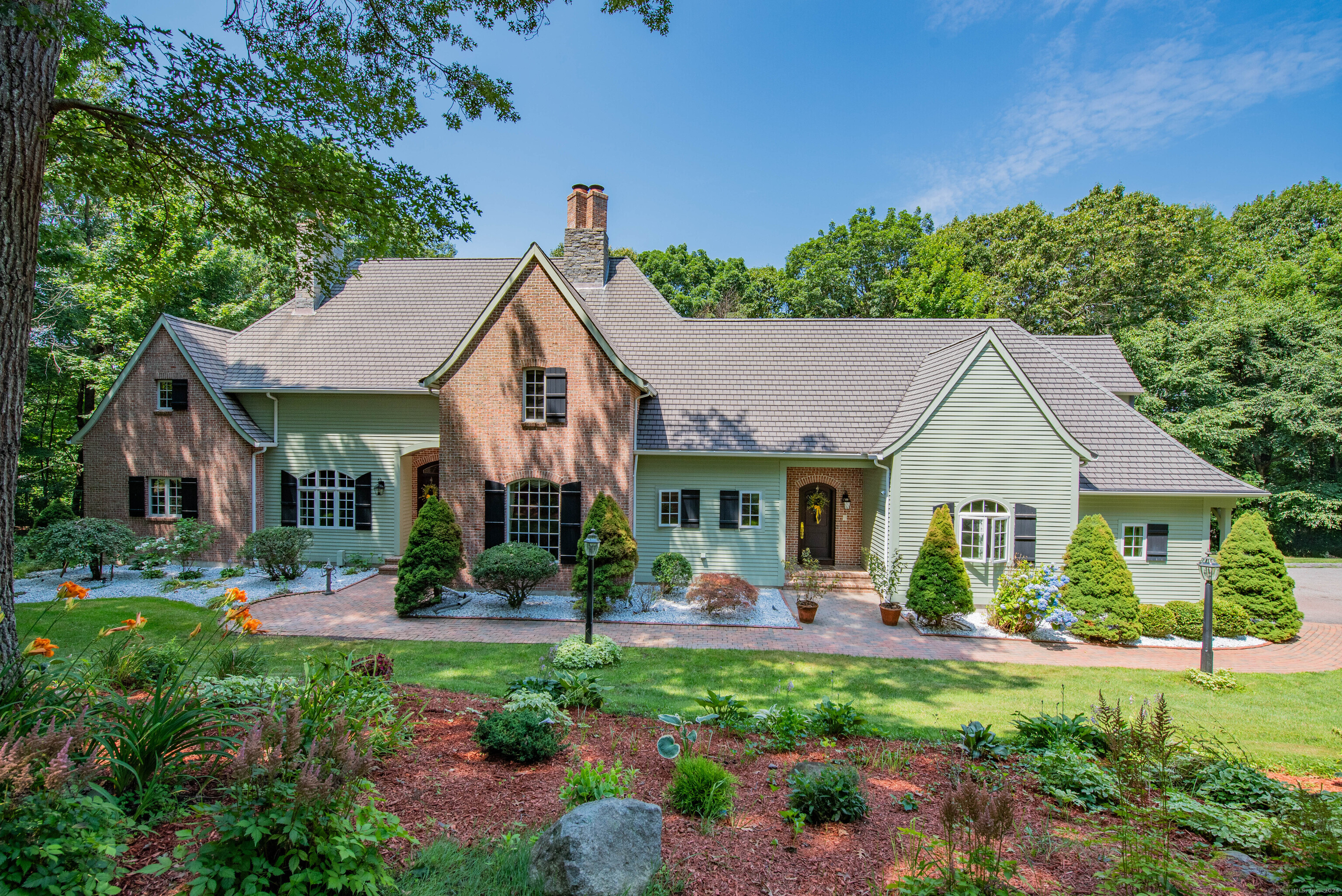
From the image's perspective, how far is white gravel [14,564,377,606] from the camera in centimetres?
1301

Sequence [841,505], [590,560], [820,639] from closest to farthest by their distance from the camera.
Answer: [590,560], [820,639], [841,505]

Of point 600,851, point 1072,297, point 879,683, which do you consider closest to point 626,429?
point 879,683

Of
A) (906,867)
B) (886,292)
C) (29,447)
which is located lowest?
(906,867)

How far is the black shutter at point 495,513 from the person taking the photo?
14.2m

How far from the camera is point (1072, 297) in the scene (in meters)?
30.0

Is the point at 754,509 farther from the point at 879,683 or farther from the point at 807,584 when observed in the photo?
the point at 879,683

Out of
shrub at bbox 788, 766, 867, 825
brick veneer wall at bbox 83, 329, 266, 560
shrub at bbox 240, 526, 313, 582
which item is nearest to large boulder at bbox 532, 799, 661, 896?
shrub at bbox 788, 766, 867, 825

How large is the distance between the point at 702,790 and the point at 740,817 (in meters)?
0.35

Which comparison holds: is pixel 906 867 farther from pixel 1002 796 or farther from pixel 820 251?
pixel 820 251

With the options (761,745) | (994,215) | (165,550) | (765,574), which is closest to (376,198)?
(761,745)

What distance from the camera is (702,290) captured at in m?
43.4

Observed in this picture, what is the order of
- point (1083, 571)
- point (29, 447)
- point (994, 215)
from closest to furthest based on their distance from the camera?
point (1083, 571) < point (29, 447) < point (994, 215)

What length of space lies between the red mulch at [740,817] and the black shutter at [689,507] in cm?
949

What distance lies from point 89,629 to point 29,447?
17.0m
